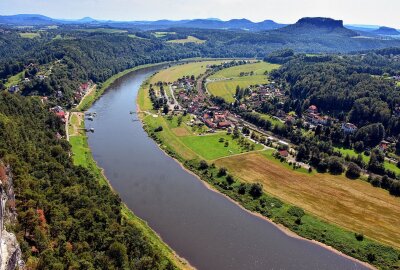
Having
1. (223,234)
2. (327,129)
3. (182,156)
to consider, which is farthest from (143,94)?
(223,234)

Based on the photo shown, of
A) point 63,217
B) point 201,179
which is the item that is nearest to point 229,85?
point 201,179

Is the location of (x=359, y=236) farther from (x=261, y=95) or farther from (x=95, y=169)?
(x=261, y=95)

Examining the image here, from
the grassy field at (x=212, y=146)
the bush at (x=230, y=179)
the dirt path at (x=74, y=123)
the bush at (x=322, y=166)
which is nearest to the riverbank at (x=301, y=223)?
the bush at (x=230, y=179)

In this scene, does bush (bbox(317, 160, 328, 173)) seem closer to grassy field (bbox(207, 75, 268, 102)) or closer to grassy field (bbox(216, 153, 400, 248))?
grassy field (bbox(216, 153, 400, 248))

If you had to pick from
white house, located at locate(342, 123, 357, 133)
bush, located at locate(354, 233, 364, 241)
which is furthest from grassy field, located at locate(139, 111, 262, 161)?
bush, located at locate(354, 233, 364, 241)

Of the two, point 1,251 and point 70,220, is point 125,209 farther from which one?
point 1,251

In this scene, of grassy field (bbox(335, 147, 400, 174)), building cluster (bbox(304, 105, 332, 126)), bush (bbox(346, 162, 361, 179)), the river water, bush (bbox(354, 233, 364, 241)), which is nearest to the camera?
the river water

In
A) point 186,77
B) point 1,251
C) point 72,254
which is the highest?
point 1,251

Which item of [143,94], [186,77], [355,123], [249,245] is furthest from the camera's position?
[186,77]
